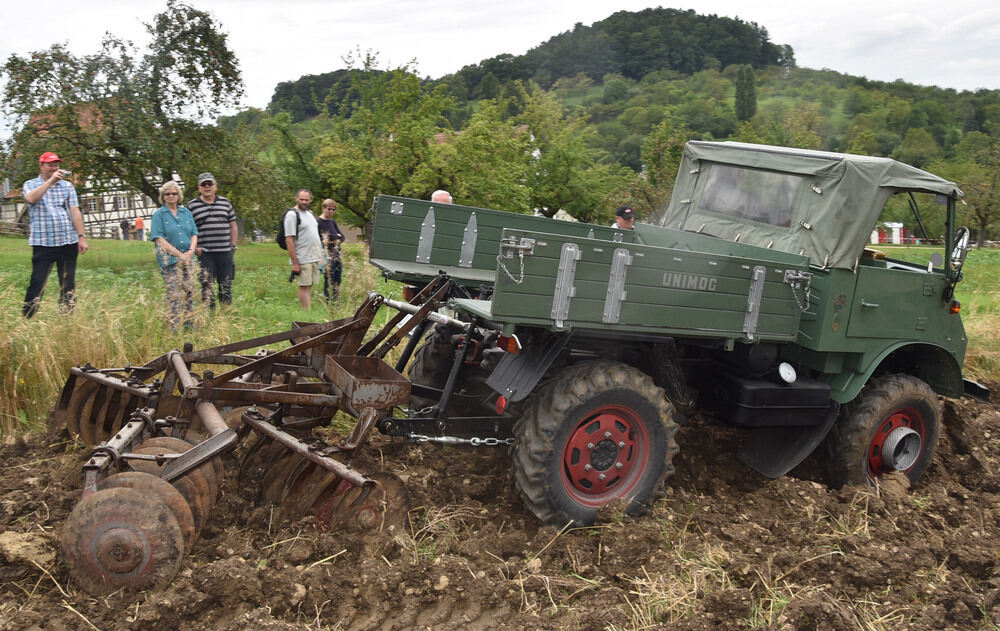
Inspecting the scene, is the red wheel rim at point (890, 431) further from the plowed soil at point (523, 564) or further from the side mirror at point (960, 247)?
the side mirror at point (960, 247)

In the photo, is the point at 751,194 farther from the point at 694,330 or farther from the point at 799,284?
the point at 694,330

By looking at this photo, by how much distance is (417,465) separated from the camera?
543cm

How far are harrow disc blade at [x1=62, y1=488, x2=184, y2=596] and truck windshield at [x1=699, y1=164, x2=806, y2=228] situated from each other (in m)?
4.58

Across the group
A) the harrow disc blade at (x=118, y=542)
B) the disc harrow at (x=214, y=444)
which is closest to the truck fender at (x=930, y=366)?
the disc harrow at (x=214, y=444)

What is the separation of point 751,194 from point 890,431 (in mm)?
2056

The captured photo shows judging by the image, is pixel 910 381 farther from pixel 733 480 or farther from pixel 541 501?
pixel 541 501

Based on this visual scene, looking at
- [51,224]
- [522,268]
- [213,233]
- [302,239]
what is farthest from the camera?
[302,239]

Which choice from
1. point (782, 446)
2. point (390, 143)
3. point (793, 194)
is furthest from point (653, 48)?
point (782, 446)

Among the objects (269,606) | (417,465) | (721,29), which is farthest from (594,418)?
(721,29)

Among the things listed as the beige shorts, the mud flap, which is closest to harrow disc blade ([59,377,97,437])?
the beige shorts

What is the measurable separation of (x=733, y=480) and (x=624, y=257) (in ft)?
8.08

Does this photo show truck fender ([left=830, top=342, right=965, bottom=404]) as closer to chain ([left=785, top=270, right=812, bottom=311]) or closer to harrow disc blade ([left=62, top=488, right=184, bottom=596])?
chain ([left=785, top=270, right=812, bottom=311])

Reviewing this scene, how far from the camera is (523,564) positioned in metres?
4.18

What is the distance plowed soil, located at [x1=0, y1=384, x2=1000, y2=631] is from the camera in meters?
3.54
